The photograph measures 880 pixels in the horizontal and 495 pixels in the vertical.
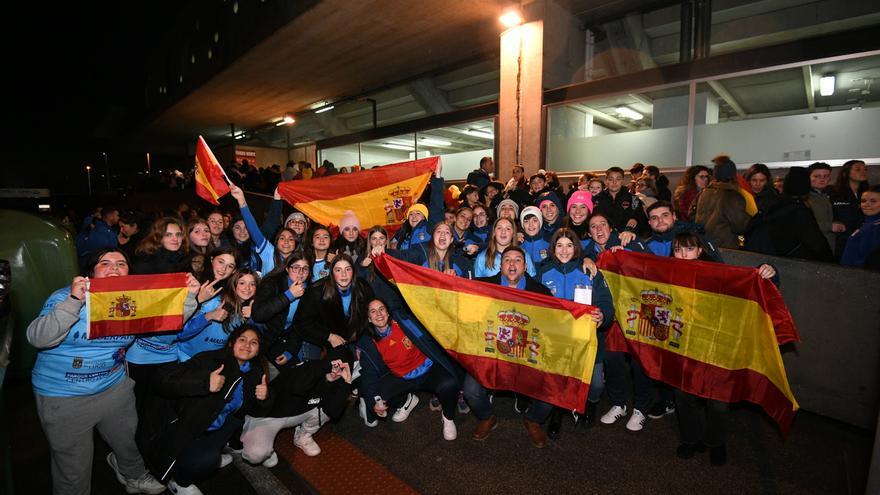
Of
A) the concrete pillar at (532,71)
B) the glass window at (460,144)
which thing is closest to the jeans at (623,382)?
the concrete pillar at (532,71)

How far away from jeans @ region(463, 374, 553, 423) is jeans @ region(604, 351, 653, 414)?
0.61 metres

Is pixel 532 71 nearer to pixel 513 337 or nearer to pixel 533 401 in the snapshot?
pixel 513 337

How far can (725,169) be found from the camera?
528 centimetres

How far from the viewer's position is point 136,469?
144 inches

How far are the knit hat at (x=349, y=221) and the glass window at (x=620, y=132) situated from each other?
6.60 metres

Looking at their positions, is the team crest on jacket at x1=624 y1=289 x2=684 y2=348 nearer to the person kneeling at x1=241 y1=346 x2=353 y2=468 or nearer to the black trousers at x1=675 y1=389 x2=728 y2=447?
the black trousers at x1=675 y1=389 x2=728 y2=447

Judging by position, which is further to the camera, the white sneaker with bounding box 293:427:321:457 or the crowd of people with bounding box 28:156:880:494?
the white sneaker with bounding box 293:427:321:457

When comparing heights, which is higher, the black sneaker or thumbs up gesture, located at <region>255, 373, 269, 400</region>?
thumbs up gesture, located at <region>255, 373, 269, 400</region>

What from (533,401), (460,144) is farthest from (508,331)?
(460,144)

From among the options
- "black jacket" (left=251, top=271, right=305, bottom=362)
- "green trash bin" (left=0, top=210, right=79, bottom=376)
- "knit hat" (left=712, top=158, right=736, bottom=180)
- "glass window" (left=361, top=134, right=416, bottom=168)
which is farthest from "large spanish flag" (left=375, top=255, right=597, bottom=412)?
"glass window" (left=361, top=134, right=416, bottom=168)

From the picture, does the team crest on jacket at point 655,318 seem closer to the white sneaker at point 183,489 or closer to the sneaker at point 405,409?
the sneaker at point 405,409

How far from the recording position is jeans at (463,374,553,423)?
4.30 m

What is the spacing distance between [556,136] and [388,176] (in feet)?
19.4

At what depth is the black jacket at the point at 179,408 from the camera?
350 centimetres
